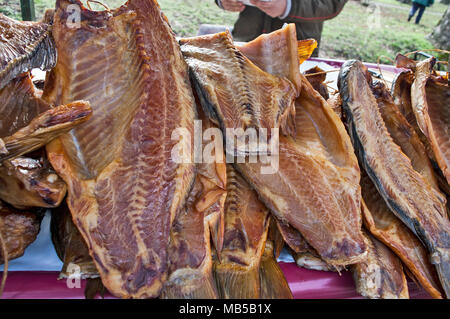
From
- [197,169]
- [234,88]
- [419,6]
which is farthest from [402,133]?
[419,6]

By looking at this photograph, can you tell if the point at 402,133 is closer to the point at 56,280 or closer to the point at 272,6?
the point at 56,280

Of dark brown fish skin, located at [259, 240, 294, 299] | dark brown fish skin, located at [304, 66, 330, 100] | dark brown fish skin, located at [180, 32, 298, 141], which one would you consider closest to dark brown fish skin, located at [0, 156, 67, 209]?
dark brown fish skin, located at [180, 32, 298, 141]

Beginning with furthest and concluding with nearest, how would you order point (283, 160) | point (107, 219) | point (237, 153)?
point (283, 160), point (237, 153), point (107, 219)

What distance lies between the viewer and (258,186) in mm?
1287

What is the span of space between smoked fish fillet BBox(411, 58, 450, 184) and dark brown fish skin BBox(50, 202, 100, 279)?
1.37 meters

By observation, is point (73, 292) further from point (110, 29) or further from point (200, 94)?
point (110, 29)

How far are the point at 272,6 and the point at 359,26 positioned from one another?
642 centimetres

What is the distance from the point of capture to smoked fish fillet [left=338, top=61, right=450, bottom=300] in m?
1.34

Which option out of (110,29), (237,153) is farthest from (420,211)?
(110,29)

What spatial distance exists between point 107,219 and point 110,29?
668 mm

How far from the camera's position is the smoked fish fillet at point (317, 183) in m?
1.24

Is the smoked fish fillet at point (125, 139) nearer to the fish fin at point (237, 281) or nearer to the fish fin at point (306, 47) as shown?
the fish fin at point (237, 281)

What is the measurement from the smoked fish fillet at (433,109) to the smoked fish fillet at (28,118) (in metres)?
1.31

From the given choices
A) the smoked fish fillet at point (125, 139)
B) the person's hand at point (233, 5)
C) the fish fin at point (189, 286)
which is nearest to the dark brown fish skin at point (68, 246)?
the smoked fish fillet at point (125, 139)
